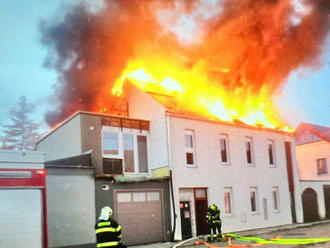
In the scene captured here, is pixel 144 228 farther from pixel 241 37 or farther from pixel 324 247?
pixel 241 37

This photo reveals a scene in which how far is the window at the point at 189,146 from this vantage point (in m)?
19.8

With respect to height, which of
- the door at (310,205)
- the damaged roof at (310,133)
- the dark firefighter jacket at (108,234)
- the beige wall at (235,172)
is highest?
the damaged roof at (310,133)

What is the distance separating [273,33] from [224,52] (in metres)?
4.17

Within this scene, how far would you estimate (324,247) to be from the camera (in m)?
11.9

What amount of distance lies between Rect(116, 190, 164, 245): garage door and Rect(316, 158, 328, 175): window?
2016 cm

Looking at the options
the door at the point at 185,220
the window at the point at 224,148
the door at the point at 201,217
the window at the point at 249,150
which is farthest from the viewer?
the window at the point at 249,150

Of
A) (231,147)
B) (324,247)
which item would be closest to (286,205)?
(231,147)

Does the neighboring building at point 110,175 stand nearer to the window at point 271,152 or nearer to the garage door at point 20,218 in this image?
the garage door at point 20,218

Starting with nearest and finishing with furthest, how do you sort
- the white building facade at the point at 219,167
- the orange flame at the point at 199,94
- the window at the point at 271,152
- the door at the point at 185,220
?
the door at the point at 185,220 → the white building facade at the point at 219,167 → the orange flame at the point at 199,94 → the window at the point at 271,152

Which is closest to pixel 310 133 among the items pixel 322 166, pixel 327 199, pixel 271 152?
pixel 322 166

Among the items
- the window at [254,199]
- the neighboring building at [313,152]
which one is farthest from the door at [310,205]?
the neighboring building at [313,152]

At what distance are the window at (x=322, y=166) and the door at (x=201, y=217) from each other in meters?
17.2

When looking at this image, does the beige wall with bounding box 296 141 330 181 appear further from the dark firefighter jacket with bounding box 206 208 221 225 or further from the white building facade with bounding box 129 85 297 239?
the dark firefighter jacket with bounding box 206 208 221 225

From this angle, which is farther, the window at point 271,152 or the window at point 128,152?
the window at point 271,152
